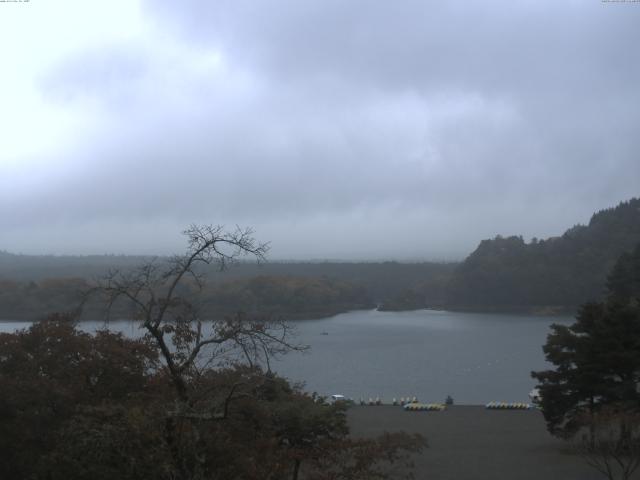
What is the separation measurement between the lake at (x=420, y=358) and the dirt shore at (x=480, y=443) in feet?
9.77

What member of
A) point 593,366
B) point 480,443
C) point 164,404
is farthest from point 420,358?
point 164,404

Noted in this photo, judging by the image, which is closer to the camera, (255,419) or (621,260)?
(255,419)

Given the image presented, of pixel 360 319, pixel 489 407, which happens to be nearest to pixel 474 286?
pixel 360 319

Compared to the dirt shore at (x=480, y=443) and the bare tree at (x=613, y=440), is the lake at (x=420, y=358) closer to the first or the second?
the dirt shore at (x=480, y=443)

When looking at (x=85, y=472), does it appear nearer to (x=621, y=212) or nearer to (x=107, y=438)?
(x=107, y=438)

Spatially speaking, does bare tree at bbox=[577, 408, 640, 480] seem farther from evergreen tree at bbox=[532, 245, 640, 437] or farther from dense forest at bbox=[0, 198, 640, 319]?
dense forest at bbox=[0, 198, 640, 319]

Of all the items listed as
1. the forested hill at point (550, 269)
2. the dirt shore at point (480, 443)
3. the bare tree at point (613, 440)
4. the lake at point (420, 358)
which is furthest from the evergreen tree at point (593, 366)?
the forested hill at point (550, 269)

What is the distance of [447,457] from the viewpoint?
11906 millimetres

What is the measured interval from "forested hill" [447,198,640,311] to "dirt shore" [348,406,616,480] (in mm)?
42960

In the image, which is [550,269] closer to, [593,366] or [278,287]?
[278,287]

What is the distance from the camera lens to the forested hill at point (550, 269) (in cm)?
5812

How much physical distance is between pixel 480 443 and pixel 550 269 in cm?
5020

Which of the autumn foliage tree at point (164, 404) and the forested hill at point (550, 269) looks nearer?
the autumn foliage tree at point (164, 404)

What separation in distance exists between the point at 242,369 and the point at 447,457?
7.43 metres
